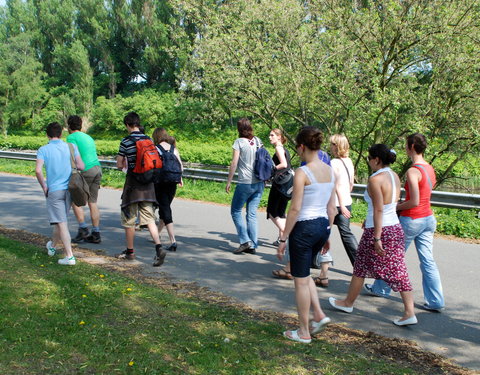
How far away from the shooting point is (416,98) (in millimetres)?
13156

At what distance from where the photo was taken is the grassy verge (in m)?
9.73

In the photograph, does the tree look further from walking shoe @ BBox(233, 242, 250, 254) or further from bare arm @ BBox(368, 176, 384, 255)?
bare arm @ BBox(368, 176, 384, 255)

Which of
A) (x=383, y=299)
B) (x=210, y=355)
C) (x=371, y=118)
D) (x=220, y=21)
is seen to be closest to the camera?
(x=210, y=355)

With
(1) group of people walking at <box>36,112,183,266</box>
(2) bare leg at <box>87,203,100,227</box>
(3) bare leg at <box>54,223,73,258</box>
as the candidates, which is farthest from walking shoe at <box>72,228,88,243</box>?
(3) bare leg at <box>54,223,73,258</box>

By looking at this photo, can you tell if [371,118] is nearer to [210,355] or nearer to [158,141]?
[158,141]

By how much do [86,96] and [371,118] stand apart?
37130 millimetres

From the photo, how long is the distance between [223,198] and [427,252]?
853cm

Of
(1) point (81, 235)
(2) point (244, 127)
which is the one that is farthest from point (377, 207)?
(1) point (81, 235)

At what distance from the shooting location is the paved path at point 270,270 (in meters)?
5.02

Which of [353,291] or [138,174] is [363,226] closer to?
[353,291]

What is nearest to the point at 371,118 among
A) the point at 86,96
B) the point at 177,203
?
the point at 177,203

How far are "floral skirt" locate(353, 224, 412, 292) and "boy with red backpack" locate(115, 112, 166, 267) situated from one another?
9.80 ft

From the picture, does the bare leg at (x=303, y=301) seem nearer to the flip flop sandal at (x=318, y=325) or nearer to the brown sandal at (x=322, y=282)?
the flip flop sandal at (x=318, y=325)

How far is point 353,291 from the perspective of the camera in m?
5.28
